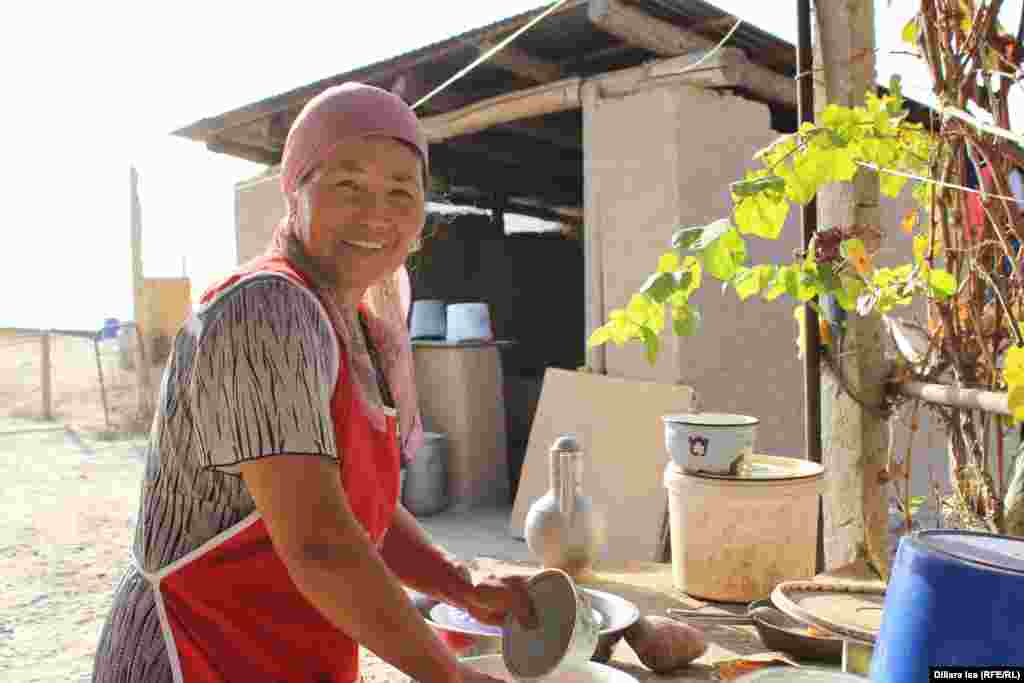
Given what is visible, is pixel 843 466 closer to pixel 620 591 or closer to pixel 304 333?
pixel 620 591

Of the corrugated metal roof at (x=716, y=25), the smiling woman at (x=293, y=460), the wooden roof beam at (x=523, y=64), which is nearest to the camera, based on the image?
the smiling woman at (x=293, y=460)

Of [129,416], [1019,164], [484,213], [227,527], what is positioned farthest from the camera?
[129,416]

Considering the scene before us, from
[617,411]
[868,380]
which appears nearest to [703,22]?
[617,411]

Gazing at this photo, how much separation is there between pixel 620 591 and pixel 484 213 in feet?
22.1

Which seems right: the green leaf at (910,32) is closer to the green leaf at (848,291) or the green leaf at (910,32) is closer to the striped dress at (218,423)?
the green leaf at (848,291)

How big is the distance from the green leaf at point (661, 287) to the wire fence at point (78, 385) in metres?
9.88

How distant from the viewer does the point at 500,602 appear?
4.40 feet

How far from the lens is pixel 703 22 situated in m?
4.55

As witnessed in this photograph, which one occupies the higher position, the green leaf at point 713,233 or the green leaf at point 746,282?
the green leaf at point 713,233

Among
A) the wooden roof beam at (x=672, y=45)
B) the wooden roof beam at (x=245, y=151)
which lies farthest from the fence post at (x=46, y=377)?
the wooden roof beam at (x=672, y=45)

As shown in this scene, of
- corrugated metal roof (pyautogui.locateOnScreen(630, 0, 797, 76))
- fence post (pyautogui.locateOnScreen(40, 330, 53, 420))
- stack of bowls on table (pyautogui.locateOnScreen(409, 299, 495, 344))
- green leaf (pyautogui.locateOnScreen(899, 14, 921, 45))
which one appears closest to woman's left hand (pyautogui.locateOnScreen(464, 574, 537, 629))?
green leaf (pyautogui.locateOnScreen(899, 14, 921, 45))

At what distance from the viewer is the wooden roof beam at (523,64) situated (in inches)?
191

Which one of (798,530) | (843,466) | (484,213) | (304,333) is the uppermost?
(484,213)

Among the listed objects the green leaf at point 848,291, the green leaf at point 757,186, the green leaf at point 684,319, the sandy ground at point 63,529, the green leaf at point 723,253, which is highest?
the green leaf at point 757,186
